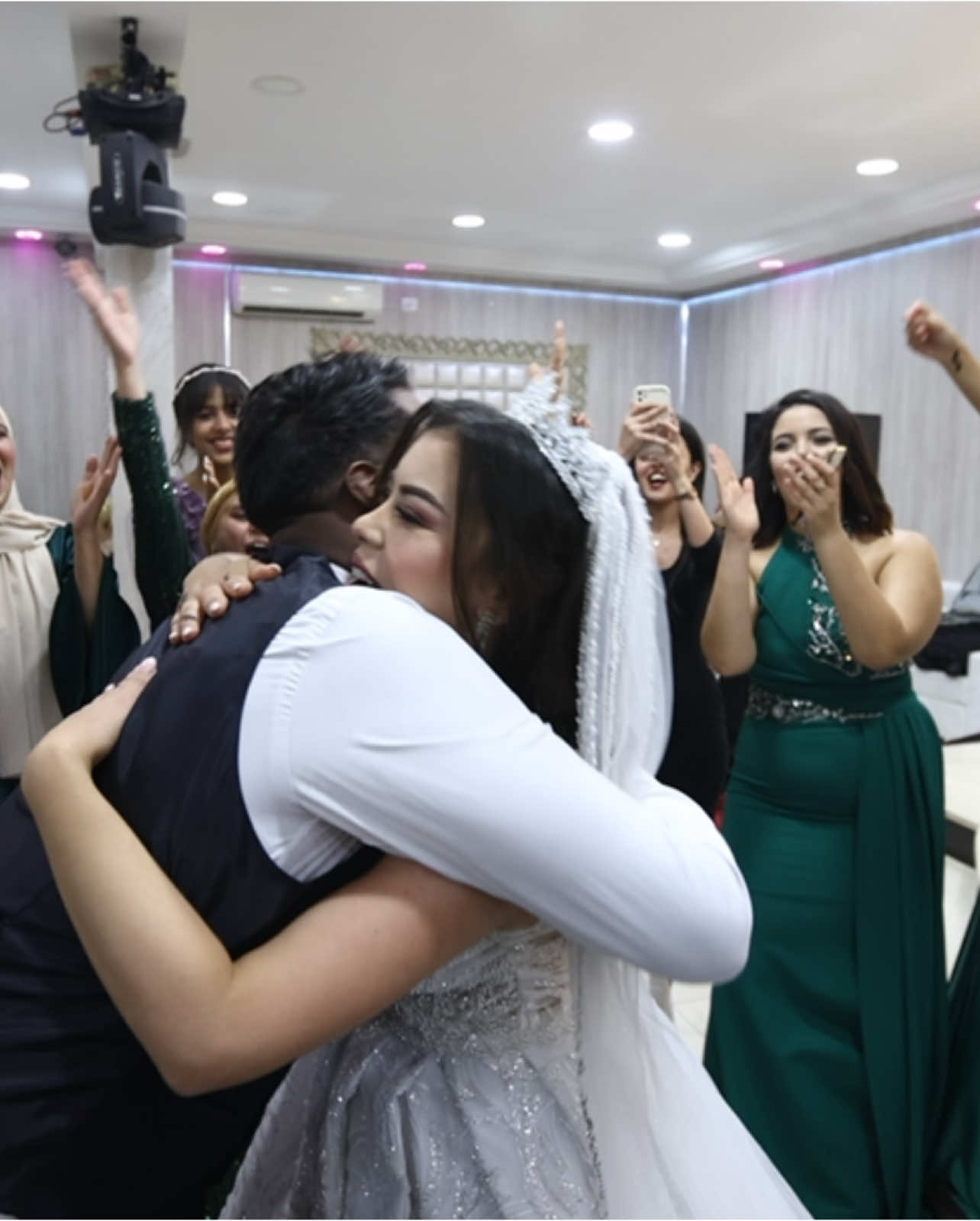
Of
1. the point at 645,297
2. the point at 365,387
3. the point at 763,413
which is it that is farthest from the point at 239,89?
the point at 645,297

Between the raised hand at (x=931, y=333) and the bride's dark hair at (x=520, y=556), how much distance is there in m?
1.32

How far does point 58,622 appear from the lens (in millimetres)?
2090

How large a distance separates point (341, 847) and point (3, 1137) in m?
0.40

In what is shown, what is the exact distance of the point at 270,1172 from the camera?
3.13 ft

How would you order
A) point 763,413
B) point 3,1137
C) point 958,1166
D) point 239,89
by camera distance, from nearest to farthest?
point 3,1137 → point 958,1166 → point 763,413 → point 239,89

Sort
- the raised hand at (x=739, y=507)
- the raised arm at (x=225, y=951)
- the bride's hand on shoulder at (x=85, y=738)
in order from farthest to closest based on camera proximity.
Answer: the raised hand at (x=739, y=507) < the bride's hand on shoulder at (x=85, y=738) < the raised arm at (x=225, y=951)

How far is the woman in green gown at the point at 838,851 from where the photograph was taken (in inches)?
74.2

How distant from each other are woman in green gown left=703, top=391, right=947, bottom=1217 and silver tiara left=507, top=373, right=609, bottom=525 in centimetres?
109

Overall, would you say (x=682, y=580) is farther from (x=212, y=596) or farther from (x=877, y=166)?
(x=877, y=166)

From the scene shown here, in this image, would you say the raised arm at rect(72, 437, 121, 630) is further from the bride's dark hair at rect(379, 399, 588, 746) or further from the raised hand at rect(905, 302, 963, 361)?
the raised hand at rect(905, 302, 963, 361)

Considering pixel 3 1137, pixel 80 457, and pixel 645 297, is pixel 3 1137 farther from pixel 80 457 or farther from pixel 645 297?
pixel 645 297

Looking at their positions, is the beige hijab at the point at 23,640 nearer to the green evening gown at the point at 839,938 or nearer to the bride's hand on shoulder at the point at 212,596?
the bride's hand on shoulder at the point at 212,596

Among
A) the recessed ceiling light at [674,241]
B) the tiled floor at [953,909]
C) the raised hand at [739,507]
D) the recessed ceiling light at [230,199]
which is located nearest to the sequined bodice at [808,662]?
the raised hand at [739,507]

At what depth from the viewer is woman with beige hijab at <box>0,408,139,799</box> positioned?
6.65 feet
